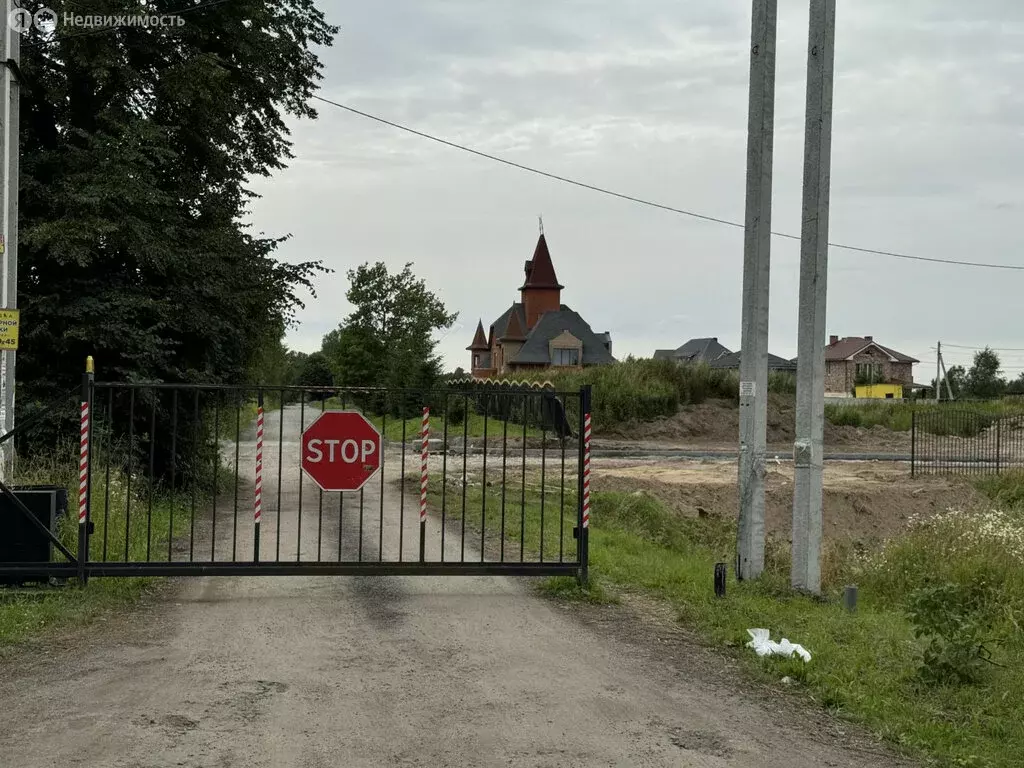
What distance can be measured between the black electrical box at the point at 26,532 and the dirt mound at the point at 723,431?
3498 cm

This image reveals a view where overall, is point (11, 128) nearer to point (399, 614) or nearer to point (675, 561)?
point (399, 614)

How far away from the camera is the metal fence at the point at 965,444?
97.2 ft

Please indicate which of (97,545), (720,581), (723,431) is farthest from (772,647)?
(723,431)

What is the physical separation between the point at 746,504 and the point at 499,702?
487 cm

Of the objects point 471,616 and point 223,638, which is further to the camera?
point 471,616

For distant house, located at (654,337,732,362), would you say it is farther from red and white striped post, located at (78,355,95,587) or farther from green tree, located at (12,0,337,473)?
red and white striped post, located at (78,355,95,587)

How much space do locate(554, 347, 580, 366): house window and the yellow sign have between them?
248ft

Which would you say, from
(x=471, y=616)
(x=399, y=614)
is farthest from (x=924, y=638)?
(x=399, y=614)

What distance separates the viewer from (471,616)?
927 centimetres

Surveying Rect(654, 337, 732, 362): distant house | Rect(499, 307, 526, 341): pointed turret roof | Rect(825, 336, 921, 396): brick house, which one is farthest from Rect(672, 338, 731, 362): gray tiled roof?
Rect(499, 307, 526, 341): pointed turret roof

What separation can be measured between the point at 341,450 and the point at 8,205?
17.3 ft

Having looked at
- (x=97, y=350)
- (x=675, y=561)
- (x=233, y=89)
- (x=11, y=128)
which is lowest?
(x=675, y=561)

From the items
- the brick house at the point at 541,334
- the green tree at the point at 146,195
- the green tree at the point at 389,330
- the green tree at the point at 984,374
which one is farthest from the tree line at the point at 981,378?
the green tree at the point at 146,195

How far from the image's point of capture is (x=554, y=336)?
288ft
